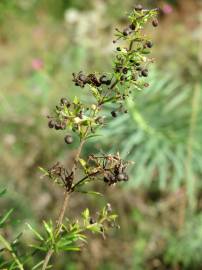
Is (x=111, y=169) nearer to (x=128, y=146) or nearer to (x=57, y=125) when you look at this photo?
(x=57, y=125)

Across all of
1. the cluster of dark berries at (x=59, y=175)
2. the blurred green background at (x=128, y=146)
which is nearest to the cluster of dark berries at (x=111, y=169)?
the cluster of dark berries at (x=59, y=175)

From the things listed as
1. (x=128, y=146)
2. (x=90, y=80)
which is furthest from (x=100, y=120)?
(x=128, y=146)

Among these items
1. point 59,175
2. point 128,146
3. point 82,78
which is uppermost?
point 128,146

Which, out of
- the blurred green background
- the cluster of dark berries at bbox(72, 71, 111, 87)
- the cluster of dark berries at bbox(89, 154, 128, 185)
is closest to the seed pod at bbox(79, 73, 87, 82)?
the cluster of dark berries at bbox(72, 71, 111, 87)

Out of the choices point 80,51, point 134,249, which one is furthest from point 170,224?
point 80,51

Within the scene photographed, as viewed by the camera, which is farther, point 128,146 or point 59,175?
point 128,146
